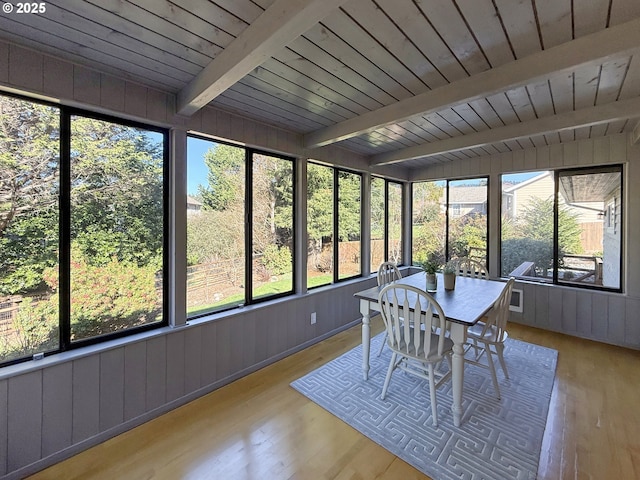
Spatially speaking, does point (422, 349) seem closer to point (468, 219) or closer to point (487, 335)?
point (487, 335)

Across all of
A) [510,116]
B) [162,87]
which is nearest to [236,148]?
[162,87]

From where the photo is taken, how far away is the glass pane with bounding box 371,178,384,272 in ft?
15.0

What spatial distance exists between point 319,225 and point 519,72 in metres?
2.42

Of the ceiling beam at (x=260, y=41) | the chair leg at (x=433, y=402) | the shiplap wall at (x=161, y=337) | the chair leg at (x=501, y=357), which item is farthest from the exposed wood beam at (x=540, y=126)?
the ceiling beam at (x=260, y=41)

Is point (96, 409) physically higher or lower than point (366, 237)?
lower

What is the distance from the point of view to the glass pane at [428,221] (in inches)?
197

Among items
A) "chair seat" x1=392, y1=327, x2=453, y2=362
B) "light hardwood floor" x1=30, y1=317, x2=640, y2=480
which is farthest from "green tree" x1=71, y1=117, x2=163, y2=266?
"chair seat" x1=392, y1=327, x2=453, y2=362

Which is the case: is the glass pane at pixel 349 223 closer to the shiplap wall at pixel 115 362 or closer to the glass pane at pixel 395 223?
the glass pane at pixel 395 223

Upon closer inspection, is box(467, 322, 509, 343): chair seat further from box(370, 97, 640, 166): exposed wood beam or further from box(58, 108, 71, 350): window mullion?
box(58, 108, 71, 350): window mullion

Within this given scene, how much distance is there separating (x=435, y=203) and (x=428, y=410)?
11.9ft

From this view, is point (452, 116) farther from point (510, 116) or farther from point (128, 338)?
point (128, 338)

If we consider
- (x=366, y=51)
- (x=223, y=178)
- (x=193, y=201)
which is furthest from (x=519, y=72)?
(x=193, y=201)

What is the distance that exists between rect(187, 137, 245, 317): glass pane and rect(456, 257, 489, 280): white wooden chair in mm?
2907

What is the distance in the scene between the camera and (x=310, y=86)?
2.12 meters
